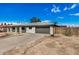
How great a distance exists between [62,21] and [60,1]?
0.24 meters

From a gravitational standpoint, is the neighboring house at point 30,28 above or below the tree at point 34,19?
below

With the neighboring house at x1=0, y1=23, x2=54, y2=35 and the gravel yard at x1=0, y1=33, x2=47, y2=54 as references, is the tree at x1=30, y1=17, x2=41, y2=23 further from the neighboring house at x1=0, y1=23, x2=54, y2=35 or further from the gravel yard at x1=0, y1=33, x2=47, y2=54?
the gravel yard at x1=0, y1=33, x2=47, y2=54

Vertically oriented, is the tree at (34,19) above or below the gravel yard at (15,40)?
above

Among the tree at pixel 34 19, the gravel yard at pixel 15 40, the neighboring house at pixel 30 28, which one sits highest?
the tree at pixel 34 19

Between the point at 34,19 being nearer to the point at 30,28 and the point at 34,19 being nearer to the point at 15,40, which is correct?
the point at 30,28

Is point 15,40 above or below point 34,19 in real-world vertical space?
below

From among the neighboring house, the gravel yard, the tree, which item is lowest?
the gravel yard

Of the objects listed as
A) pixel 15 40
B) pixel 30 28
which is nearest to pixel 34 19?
pixel 30 28

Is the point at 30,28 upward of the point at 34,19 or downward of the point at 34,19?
downward

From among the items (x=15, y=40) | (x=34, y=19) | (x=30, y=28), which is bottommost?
(x=15, y=40)

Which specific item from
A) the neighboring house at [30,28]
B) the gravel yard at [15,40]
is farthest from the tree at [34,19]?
the gravel yard at [15,40]

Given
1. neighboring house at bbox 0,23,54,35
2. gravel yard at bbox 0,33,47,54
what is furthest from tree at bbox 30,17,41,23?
gravel yard at bbox 0,33,47,54

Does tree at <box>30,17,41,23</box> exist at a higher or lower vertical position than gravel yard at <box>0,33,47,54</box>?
higher

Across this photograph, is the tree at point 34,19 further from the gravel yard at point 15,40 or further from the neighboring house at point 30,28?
the gravel yard at point 15,40
